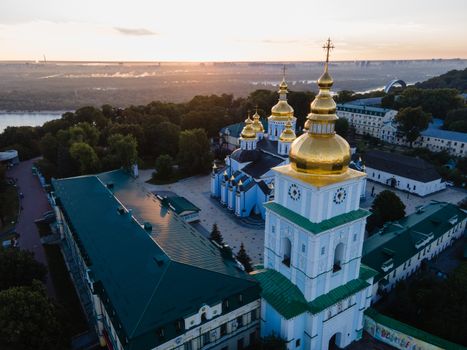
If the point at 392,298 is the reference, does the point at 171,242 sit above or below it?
above

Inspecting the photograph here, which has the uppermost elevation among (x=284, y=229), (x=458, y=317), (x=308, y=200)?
(x=308, y=200)

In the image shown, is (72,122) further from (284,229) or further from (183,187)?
(284,229)

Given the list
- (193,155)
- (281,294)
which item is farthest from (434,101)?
(281,294)

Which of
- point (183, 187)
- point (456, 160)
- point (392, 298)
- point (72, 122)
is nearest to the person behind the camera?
point (392, 298)

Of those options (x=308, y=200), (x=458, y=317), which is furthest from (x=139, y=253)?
(x=458, y=317)

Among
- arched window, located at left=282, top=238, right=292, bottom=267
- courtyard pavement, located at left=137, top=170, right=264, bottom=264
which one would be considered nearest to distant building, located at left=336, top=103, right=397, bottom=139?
courtyard pavement, located at left=137, top=170, right=264, bottom=264

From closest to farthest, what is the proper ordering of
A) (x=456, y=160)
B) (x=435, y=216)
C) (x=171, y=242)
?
(x=171, y=242) → (x=435, y=216) → (x=456, y=160)

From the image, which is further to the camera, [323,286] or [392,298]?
[392,298]
